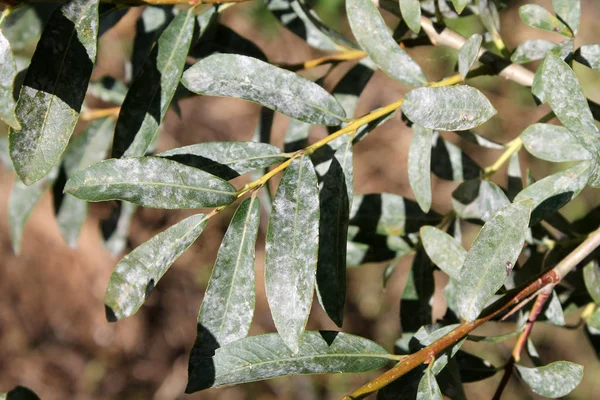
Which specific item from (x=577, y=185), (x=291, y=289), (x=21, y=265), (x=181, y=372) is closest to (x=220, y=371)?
(x=291, y=289)

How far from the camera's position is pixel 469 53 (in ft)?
2.76

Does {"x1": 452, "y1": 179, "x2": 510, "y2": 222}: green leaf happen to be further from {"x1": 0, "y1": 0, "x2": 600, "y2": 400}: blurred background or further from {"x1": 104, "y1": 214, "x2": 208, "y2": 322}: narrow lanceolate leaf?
{"x1": 0, "y1": 0, "x2": 600, "y2": 400}: blurred background

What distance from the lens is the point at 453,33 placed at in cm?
107

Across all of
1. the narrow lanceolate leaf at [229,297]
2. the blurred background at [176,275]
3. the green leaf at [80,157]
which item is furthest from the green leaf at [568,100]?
the blurred background at [176,275]

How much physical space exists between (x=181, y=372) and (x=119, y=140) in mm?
2766

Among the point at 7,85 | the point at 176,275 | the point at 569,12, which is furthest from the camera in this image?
the point at 176,275

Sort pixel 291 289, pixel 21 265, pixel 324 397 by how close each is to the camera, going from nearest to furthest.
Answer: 1. pixel 291 289
2. pixel 324 397
3. pixel 21 265

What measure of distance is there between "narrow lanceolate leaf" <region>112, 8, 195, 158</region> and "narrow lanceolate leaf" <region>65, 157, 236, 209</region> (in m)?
0.10

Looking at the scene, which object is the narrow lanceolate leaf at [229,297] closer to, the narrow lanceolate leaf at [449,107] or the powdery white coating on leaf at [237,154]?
the powdery white coating on leaf at [237,154]

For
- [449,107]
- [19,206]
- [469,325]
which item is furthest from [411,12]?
[19,206]

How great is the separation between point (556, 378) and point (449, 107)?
379mm

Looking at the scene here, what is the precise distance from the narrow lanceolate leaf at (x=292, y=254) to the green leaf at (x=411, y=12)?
10.8 inches

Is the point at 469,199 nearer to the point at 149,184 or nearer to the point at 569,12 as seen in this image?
the point at 569,12

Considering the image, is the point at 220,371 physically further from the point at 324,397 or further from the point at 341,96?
the point at 324,397
